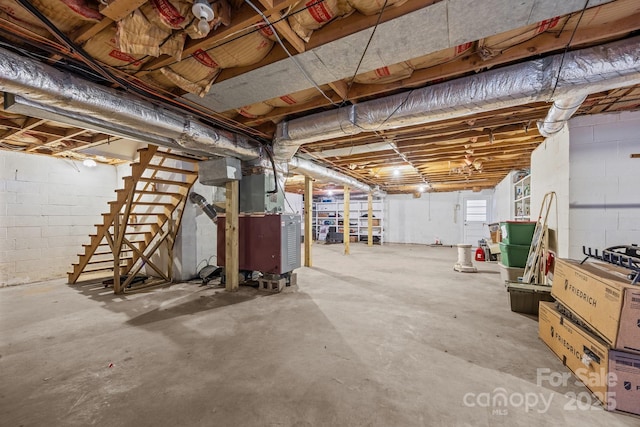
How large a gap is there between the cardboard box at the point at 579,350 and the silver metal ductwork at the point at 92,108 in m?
3.68

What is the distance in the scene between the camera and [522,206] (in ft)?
19.5

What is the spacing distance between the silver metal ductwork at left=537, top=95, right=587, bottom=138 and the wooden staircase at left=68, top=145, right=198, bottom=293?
4352 mm

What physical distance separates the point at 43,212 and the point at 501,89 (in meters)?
7.14

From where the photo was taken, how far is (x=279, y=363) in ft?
6.34

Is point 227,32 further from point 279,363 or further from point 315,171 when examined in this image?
point 315,171

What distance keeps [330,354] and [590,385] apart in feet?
5.47

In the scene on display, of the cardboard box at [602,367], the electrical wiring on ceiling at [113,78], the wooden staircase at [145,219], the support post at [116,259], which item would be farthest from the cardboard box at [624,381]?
the support post at [116,259]

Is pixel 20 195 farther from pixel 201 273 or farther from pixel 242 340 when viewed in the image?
pixel 242 340

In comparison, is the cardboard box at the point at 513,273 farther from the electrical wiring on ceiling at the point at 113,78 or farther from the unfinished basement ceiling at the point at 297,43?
the electrical wiring on ceiling at the point at 113,78

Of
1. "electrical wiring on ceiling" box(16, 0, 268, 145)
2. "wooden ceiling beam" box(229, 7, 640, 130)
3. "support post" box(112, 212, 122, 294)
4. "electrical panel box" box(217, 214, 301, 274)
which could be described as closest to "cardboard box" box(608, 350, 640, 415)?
"wooden ceiling beam" box(229, 7, 640, 130)

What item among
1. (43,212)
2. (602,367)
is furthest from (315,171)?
(43,212)

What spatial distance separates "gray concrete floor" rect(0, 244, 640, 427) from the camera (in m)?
1.45

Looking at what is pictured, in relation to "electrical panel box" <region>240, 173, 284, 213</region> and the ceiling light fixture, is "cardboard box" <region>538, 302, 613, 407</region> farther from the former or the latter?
"electrical panel box" <region>240, 173, 284, 213</region>

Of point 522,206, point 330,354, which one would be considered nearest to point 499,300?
point 330,354
